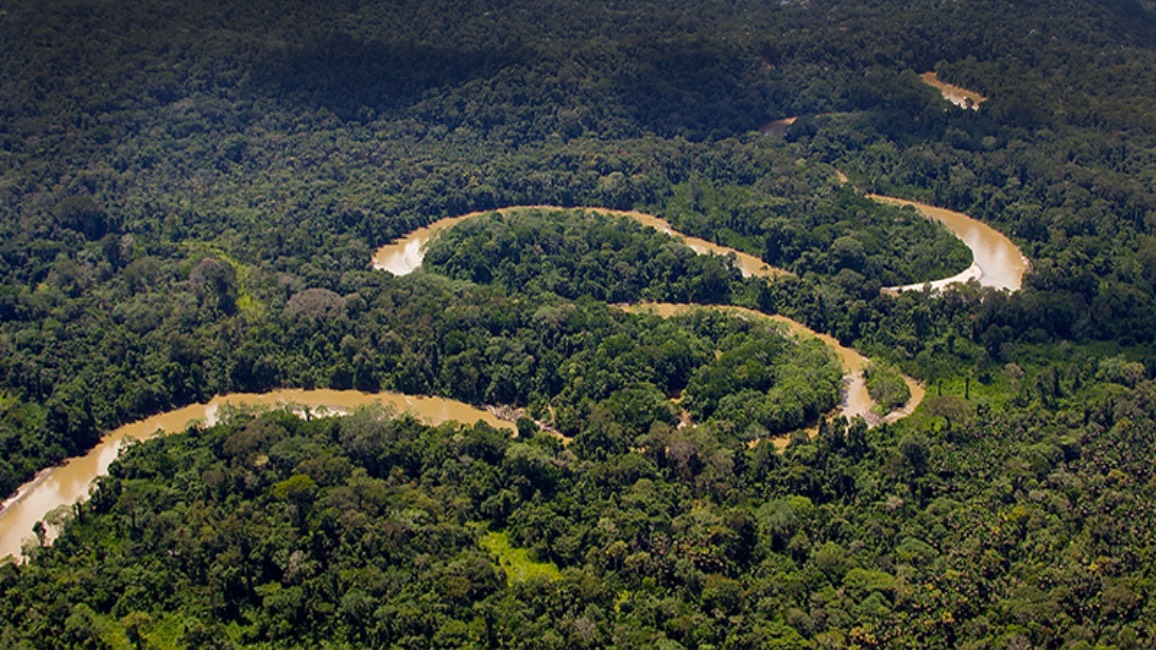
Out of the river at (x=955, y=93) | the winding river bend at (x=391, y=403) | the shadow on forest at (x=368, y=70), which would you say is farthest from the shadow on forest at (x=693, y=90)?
the winding river bend at (x=391, y=403)

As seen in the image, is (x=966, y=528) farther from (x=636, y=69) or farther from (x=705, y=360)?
(x=636, y=69)

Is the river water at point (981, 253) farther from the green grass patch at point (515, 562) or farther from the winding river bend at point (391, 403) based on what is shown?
the green grass patch at point (515, 562)

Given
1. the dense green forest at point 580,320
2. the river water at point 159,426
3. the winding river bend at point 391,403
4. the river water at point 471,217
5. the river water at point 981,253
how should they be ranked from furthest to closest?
the river water at point 471,217 < the river water at point 981,253 < the winding river bend at point 391,403 < the river water at point 159,426 < the dense green forest at point 580,320

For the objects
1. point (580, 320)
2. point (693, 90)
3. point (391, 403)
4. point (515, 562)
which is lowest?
point (391, 403)

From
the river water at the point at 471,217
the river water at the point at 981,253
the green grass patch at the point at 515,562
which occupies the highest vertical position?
the green grass patch at the point at 515,562

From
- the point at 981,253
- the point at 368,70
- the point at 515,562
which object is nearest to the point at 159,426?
the point at 515,562

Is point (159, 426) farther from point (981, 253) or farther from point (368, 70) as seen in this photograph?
point (981, 253)

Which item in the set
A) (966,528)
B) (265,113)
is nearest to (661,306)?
(966,528)
